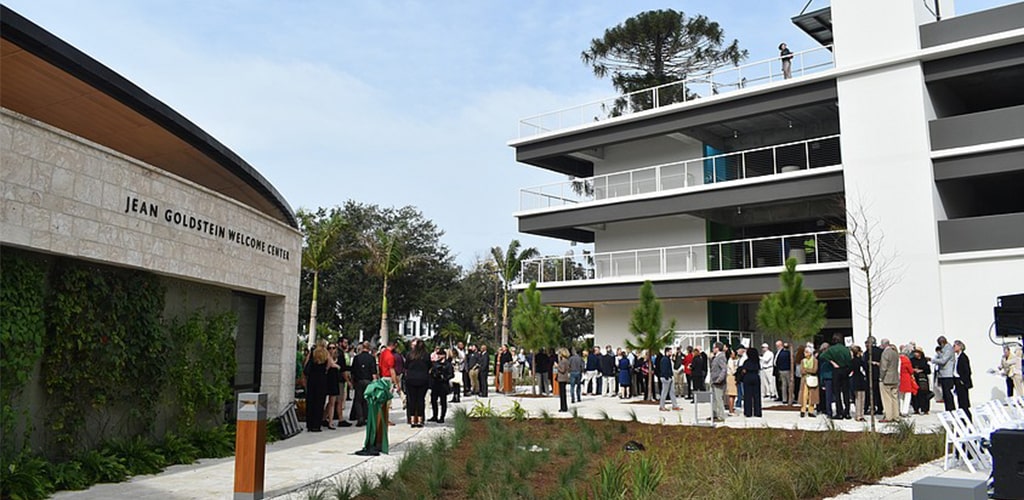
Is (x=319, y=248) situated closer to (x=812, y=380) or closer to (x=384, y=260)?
(x=384, y=260)

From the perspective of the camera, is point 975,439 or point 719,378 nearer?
point 975,439

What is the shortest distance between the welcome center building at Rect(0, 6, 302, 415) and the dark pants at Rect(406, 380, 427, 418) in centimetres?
231

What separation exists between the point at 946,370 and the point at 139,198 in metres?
16.2

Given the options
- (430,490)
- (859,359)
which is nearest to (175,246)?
(430,490)

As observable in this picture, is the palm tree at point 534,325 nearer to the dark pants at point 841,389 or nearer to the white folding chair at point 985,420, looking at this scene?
the dark pants at point 841,389

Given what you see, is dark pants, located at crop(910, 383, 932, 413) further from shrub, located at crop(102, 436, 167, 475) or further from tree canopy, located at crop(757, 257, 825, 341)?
shrub, located at crop(102, 436, 167, 475)

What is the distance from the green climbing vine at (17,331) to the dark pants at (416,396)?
25.9 ft

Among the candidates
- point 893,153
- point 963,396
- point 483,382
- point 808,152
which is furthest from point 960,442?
point 808,152

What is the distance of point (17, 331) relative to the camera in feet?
26.5

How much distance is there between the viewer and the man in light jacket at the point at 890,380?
16.1 meters

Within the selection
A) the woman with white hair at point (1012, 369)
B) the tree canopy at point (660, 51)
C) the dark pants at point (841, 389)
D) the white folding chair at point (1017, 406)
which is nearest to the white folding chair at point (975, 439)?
the white folding chair at point (1017, 406)

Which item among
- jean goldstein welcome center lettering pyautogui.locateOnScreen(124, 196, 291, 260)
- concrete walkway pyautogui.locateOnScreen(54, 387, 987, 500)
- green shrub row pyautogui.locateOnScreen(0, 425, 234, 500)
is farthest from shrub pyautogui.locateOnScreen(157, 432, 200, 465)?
jean goldstein welcome center lettering pyautogui.locateOnScreen(124, 196, 291, 260)

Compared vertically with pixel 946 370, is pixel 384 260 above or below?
above

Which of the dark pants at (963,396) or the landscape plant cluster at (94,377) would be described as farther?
the dark pants at (963,396)
